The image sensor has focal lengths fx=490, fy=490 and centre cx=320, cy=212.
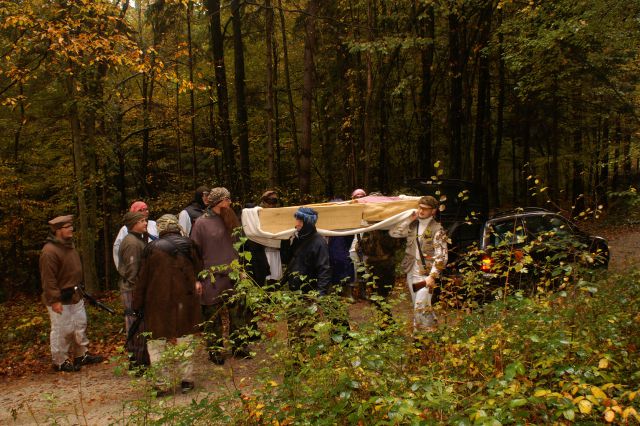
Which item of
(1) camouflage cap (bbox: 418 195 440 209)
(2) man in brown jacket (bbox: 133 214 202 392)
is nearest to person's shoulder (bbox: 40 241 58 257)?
(2) man in brown jacket (bbox: 133 214 202 392)

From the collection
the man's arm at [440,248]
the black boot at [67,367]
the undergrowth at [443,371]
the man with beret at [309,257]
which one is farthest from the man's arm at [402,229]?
the black boot at [67,367]

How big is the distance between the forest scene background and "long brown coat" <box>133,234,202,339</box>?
4.73 m

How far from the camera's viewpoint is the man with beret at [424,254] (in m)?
6.22

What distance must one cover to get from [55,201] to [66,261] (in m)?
15.3

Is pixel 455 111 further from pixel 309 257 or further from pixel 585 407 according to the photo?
→ pixel 585 407

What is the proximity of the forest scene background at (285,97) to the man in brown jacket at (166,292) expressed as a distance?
4.64 meters

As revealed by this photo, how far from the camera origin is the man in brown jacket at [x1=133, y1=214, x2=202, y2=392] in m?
5.95

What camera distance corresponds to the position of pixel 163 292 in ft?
19.5

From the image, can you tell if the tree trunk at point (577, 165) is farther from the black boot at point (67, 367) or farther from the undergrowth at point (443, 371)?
the black boot at point (67, 367)

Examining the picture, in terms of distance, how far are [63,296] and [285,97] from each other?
72.7ft

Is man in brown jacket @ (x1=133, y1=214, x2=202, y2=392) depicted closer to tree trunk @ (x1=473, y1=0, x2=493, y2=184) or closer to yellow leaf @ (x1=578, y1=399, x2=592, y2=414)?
yellow leaf @ (x1=578, y1=399, x2=592, y2=414)

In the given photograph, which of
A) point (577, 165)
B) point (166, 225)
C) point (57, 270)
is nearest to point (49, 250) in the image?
point (57, 270)

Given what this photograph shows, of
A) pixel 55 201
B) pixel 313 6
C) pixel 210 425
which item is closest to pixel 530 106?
pixel 313 6

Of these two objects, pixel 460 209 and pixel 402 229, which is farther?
pixel 460 209
